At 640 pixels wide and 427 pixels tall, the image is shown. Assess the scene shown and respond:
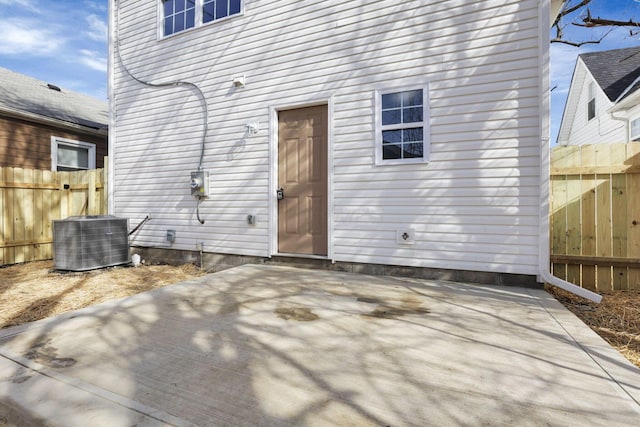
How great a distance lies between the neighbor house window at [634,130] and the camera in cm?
790

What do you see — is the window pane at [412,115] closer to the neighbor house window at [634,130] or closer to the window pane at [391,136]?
the window pane at [391,136]

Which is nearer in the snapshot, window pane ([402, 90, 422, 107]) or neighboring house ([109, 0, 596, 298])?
neighboring house ([109, 0, 596, 298])

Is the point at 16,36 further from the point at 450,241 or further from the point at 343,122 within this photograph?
the point at 450,241

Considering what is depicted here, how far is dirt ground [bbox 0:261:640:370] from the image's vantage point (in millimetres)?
2662

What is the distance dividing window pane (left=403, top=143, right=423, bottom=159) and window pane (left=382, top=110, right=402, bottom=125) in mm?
343

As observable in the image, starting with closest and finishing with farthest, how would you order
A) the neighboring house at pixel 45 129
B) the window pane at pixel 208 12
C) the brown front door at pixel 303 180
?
the brown front door at pixel 303 180 → the window pane at pixel 208 12 → the neighboring house at pixel 45 129

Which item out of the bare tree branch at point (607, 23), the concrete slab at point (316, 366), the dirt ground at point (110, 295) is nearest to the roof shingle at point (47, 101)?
the dirt ground at point (110, 295)

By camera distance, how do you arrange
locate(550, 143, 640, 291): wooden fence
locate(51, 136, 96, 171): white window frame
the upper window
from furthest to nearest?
1. locate(51, 136, 96, 171): white window frame
2. the upper window
3. locate(550, 143, 640, 291): wooden fence

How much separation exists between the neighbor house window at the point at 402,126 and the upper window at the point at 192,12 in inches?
117

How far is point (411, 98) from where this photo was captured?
161 inches

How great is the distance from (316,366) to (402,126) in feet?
10.4

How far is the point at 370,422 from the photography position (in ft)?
4.45

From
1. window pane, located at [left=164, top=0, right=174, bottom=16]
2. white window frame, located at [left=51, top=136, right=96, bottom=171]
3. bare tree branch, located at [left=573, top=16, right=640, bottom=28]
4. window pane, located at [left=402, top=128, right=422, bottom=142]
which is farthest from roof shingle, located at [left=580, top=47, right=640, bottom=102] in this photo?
white window frame, located at [left=51, top=136, right=96, bottom=171]

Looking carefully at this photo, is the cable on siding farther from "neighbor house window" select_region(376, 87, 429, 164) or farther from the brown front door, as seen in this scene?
"neighbor house window" select_region(376, 87, 429, 164)
